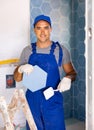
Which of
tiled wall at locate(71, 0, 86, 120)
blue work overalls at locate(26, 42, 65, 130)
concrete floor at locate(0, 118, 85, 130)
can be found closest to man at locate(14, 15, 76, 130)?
blue work overalls at locate(26, 42, 65, 130)

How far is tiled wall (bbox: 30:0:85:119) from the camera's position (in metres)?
2.50

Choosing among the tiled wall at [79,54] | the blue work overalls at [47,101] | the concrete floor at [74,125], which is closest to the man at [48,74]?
the blue work overalls at [47,101]

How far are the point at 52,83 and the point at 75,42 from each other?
3.02ft

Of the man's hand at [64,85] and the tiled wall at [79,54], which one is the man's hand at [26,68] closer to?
the man's hand at [64,85]

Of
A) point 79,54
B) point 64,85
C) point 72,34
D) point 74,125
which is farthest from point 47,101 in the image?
point 72,34

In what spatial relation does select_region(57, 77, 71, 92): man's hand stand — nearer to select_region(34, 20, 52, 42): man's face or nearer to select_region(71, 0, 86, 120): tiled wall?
select_region(34, 20, 52, 42): man's face

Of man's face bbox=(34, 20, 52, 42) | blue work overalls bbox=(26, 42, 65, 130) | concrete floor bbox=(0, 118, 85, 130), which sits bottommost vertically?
concrete floor bbox=(0, 118, 85, 130)

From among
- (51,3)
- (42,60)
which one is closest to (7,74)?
(42,60)

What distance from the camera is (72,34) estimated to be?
104 inches

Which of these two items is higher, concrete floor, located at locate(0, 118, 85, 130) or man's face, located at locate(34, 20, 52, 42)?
man's face, located at locate(34, 20, 52, 42)

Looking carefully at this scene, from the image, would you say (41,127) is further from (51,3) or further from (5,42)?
(51,3)

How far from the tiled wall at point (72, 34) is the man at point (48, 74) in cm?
67

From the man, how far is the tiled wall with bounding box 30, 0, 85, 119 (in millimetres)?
673

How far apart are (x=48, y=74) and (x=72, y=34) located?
3.09 feet
